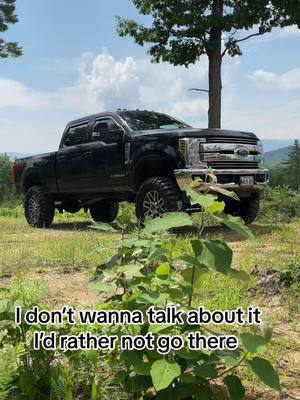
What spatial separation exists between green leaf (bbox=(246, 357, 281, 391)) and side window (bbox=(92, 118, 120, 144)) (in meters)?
7.47

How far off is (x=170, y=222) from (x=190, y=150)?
6.09m

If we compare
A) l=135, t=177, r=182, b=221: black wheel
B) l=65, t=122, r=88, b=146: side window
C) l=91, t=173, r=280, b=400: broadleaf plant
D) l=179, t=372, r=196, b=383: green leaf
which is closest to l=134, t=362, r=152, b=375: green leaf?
l=91, t=173, r=280, b=400: broadleaf plant

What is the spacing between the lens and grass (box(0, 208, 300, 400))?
287 cm

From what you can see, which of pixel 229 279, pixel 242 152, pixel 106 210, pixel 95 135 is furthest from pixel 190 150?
pixel 106 210

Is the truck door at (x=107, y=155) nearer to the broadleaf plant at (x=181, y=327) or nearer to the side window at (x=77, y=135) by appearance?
the side window at (x=77, y=135)

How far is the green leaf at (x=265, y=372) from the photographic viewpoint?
1808 mm

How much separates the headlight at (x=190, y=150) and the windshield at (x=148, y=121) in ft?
4.61

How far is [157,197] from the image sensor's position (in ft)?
26.4

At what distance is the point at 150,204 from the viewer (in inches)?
321

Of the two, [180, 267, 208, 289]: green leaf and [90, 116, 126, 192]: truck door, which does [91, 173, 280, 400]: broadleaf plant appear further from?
[90, 116, 126, 192]: truck door

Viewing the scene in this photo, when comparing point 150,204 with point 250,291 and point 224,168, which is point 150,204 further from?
point 250,291

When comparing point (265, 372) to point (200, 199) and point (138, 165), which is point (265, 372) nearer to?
point (200, 199)

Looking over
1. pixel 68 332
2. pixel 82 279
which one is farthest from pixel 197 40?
pixel 68 332

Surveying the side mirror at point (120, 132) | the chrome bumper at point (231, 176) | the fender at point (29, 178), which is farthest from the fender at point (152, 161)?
the fender at point (29, 178)
